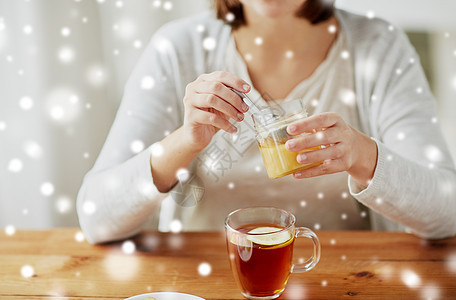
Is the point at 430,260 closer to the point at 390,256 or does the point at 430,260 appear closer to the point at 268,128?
the point at 390,256

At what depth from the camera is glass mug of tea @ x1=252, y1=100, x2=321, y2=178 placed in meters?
0.68

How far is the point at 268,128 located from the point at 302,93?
437 mm

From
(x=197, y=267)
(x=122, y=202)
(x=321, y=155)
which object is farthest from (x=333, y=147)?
(x=122, y=202)

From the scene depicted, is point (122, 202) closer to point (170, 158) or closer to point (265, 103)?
point (170, 158)

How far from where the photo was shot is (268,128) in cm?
68

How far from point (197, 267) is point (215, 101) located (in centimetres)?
30

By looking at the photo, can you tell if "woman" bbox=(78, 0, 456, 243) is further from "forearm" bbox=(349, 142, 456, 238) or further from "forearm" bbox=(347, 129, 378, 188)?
"forearm" bbox=(347, 129, 378, 188)

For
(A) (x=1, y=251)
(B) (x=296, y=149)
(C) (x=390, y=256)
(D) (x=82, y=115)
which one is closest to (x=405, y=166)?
(C) (x=390, y=256)

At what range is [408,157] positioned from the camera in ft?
3.16

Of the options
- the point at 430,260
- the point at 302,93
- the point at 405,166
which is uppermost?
the point at 302,93

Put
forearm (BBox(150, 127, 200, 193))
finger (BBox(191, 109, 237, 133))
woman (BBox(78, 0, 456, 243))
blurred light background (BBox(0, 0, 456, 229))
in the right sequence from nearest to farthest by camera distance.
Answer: finger (BBox(191, 109, 237, 133)) → forearm (BBox(150, 127, 200, 193)) → woman (BBox(78, 0, 456, 243)) → blurred light background (BBox(0, 0, 456, 229))

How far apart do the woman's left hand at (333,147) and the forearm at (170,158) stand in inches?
9.5

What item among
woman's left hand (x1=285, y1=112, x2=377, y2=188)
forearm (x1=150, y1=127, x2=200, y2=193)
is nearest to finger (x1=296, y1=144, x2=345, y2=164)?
woman's left hand (x1=285, y1=112, x2=377, y2=188)

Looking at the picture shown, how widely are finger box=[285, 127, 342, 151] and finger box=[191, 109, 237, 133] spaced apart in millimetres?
126
